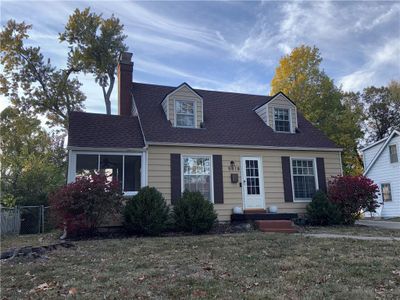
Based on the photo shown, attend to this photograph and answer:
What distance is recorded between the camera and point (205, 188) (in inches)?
485

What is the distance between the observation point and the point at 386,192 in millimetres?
22188

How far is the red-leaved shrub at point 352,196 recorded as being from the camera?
501 inches

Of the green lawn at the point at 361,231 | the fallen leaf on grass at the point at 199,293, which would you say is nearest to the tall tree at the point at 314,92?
the green lawn at the point at 361,231

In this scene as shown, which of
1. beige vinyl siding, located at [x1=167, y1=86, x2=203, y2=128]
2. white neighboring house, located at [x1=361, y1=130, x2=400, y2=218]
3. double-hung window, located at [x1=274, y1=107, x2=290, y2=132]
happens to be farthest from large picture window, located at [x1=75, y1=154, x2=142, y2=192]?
white neighboring house, located at [x1=361, y1=130, x2=400, y2=218]

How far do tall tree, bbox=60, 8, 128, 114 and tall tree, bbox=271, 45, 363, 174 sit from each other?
12344mm

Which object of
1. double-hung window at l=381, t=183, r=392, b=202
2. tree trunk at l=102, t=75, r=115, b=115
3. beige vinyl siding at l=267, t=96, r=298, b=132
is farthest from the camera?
tree trunk at l=102, t=75, r=115, b=115

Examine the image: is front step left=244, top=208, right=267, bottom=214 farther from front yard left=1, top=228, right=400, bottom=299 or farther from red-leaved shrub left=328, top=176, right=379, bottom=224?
front yard left=1, top=228, right=400, bottom=299

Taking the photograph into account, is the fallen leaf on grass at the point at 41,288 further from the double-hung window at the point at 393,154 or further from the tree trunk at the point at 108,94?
the double-hung window at the point at 393,154

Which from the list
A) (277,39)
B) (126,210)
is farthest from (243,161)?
(277,39)

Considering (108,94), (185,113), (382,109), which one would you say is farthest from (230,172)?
(382,109)

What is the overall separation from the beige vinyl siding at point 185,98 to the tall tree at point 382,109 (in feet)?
93.8

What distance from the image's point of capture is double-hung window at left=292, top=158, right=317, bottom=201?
1345cm

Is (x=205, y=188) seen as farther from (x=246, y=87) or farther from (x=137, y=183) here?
(x=246, y=87)

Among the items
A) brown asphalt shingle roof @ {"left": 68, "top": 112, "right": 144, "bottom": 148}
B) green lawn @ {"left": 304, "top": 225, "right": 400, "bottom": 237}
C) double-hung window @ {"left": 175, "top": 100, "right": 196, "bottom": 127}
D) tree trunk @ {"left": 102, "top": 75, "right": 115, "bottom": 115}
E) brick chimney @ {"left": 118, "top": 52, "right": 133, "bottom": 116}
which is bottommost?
green lawn @ {"left": 304, "top": 225, "right": 400, "bottom": 237}
